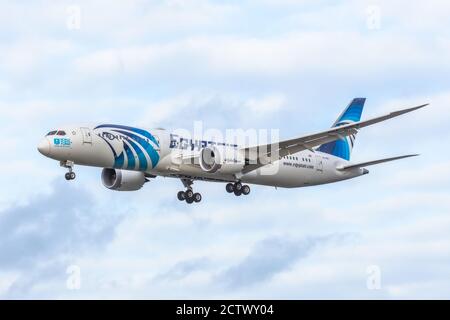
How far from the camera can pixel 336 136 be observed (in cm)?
8444

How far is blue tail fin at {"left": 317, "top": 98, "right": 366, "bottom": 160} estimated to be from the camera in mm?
96250

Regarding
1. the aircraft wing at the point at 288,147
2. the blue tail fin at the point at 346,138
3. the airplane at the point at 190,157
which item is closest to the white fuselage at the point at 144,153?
the airplane at the point at 190,157

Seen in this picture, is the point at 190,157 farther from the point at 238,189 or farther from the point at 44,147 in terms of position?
the point at 44,147

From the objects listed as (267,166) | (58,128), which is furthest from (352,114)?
(58,128)

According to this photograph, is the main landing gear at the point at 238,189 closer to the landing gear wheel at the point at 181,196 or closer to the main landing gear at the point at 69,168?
the landing gear wheel at the point at 181,196

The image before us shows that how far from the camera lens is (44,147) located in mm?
80625

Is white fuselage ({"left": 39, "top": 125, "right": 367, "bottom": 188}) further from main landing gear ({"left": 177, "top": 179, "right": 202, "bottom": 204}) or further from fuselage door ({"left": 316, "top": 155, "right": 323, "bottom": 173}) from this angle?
fuselage door ({"left": 316, "top": 155, "right": 323, "bottom": 173})

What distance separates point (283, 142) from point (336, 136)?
12.2 ft

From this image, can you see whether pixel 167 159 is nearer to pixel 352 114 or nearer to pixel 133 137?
pixel 133 137

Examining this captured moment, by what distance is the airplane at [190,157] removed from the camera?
8138 cm

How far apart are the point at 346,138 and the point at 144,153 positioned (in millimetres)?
21593

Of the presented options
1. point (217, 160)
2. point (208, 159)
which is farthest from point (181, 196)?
point (217, 160)

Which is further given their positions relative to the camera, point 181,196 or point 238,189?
point 181,196

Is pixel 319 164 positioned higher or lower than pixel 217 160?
higher
